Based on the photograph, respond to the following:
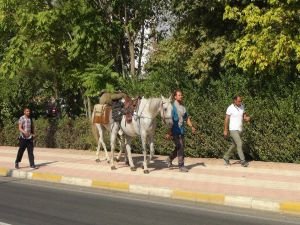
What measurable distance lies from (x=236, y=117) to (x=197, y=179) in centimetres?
280

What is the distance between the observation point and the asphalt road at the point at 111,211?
10.2 meters

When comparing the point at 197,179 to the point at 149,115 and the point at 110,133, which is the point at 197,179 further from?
the point at 110,133

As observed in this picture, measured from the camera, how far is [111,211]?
11250 millimetres

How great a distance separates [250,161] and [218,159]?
1.29 m

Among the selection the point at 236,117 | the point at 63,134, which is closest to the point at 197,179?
the point at 236,117

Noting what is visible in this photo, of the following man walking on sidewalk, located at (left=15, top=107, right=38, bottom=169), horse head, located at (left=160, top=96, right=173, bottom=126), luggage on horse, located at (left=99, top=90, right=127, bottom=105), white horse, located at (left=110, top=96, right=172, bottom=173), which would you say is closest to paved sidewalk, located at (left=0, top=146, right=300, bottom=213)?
man walking on sidewalk, located at (left=15, top=107, right=38, bottom=169)

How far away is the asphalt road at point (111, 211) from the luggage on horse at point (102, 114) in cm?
478

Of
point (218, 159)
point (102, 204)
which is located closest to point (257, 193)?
point (102, 204)

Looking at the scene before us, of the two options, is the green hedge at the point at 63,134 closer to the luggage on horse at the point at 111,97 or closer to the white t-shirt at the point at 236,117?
the luggage on horse at the point at 111,97

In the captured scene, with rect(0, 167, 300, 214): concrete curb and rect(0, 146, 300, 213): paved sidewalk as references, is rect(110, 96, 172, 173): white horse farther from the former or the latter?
rect(0, 167, 300, 214): concrete curb

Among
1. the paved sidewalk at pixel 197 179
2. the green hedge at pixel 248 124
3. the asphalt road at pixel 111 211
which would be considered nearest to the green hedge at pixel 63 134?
the green hedge at pixel 248 124

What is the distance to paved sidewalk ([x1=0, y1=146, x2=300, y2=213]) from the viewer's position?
11.7m

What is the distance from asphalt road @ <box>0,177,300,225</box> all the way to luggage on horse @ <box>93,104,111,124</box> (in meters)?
4.78

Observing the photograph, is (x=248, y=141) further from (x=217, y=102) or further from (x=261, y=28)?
(x=261, y=28)
